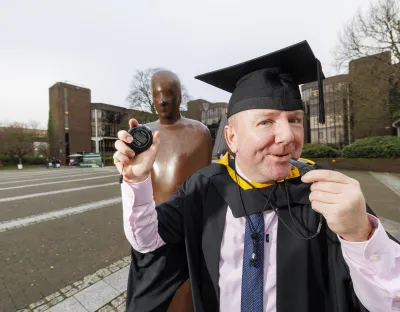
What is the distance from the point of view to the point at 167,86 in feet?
→ 6.40

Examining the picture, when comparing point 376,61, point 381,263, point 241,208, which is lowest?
point 381,263

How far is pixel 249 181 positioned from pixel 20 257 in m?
4.66

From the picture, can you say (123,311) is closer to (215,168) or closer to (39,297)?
(39,297)

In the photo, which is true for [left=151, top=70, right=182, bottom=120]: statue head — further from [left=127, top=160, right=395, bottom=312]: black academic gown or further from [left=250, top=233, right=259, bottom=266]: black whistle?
[left=250, top=233, right=259, bottom=266]: black whistle

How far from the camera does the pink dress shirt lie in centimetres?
81

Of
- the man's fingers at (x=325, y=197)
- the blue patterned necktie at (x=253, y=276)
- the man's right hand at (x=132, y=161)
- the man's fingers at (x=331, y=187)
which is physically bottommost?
the blue patterned necktie at (x=253, y=276)

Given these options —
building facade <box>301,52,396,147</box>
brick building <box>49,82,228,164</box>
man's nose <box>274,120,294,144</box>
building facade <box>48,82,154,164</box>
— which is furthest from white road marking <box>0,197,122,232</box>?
building facade <box>48,82,154,164</box>

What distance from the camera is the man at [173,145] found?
1880 millimetres

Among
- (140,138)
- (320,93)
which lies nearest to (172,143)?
(140,138)

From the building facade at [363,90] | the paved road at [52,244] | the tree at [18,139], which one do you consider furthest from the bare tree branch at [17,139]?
the building facade at [363,90]

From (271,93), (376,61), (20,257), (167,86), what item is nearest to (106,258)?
(20,257)

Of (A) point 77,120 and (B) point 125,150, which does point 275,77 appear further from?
(A) point 77,120

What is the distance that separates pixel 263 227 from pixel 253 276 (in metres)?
0.24

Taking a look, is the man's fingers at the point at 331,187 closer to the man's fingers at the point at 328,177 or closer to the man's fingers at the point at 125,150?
the man's fingers at the point at 328,177
